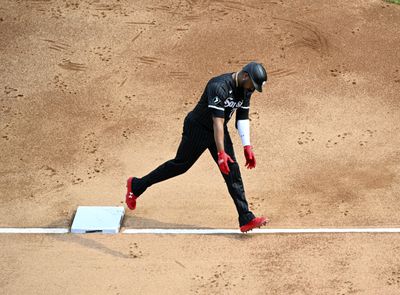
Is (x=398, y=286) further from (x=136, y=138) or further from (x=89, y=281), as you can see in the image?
(x=136, y=138)

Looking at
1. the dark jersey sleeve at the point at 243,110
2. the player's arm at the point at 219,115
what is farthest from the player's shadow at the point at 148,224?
the dark jersey sleeve at the point at 243,110

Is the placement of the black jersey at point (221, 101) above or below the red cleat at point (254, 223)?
above

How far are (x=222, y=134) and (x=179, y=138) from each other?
2410 mm

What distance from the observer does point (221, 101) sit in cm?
993

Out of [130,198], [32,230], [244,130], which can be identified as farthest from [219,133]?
[32,230]

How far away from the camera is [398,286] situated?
9594 mm

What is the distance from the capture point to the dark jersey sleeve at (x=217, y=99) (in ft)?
32.5

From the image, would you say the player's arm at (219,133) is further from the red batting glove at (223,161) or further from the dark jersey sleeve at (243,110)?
the dark jersey sleeve at (243,110)

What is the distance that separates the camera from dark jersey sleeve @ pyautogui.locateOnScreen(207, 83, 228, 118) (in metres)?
9.91

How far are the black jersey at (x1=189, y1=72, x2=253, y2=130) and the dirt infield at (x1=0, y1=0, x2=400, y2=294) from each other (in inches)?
48.7

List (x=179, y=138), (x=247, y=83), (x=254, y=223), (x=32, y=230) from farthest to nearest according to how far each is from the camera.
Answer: (x=179, y=138) < (x=32, y=230) < (x=254, y=223) < (x=247, y=83)

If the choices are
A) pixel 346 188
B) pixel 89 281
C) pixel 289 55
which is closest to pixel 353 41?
pixel 289 55

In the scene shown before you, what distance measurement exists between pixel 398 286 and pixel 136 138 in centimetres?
414

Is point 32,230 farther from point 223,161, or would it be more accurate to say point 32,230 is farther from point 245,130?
point 245,130
